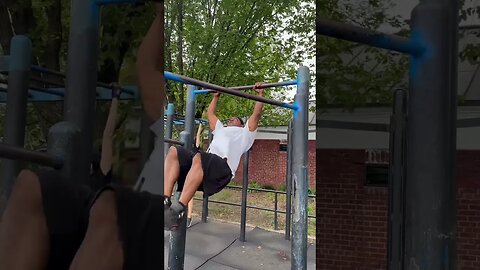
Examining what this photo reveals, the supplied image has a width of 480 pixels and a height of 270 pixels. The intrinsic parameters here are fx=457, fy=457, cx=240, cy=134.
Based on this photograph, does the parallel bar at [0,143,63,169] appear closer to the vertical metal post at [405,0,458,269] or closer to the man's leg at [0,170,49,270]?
the man's leg at [0,170,49,270]

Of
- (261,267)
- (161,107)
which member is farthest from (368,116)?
(261,267)

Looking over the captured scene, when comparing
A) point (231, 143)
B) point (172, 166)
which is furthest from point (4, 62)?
point (231, 143)

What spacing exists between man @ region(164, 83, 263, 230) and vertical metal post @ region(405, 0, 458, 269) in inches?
116

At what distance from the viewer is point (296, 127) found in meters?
3.83

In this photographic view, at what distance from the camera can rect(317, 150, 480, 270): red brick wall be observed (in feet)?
2.50

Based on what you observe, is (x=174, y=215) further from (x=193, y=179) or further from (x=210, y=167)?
(x=210, y=167)

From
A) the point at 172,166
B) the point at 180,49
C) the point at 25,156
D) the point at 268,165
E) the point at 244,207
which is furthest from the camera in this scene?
the point at 268,165

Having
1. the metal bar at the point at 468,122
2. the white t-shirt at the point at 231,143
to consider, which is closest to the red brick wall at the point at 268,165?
the white t-shirt at the point at 231,143

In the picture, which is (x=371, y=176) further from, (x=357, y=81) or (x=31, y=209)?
(x=31, y=209)

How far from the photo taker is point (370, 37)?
0.74 m

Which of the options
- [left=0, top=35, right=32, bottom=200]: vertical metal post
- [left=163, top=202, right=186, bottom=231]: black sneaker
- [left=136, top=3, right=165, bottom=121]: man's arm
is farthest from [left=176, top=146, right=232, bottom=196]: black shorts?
[left=0, top=35, right=32, bottom=200]: vertical metal post

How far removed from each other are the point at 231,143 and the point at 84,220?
339 cm

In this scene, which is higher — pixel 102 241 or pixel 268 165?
pixel 102 241

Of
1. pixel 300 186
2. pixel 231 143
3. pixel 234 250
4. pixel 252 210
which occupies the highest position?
pixel 231 143
